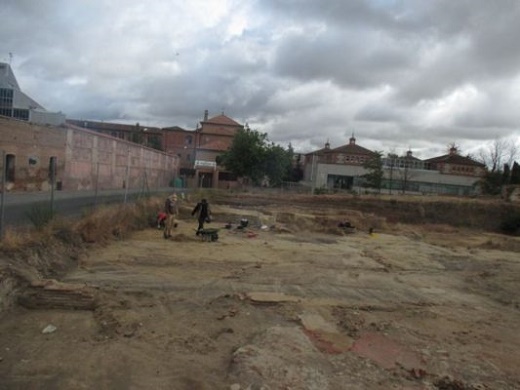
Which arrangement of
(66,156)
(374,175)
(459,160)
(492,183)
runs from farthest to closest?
(459,160), (492,183), (374,175), (66,156)

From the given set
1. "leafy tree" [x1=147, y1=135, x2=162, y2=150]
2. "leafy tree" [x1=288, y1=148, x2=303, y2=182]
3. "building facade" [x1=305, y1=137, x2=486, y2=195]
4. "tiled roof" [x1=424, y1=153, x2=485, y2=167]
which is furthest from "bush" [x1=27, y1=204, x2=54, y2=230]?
"tiled roof" [x1=424, y1=153, x2=485, y2=167]

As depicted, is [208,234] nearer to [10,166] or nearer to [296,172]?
[10,166]

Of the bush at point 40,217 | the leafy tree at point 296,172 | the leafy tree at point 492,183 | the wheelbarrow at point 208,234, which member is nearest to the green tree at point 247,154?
the leafy tree at point 296,172

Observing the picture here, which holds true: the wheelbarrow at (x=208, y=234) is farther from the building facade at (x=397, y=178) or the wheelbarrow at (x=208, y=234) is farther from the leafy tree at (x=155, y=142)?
the leafy tree at (x=155, y=142)

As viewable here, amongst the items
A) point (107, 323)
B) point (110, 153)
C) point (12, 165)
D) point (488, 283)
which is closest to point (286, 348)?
point (107, 323)

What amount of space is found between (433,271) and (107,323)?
450 inches

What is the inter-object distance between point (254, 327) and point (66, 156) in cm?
2958

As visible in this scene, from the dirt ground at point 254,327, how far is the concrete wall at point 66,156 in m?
11.9

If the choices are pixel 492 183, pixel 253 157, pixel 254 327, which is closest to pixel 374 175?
pixel 253 157

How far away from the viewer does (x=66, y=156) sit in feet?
109

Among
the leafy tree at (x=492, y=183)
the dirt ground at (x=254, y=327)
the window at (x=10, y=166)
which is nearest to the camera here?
the dirt ground at (x=254, y=327)

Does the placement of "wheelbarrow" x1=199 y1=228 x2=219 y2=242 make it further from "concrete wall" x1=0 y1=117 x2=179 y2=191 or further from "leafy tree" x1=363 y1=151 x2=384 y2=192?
"leafy tree" x1=363 y1=151 x2=384 y2=192

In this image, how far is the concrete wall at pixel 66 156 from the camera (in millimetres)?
27875

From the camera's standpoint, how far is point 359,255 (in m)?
17.4
